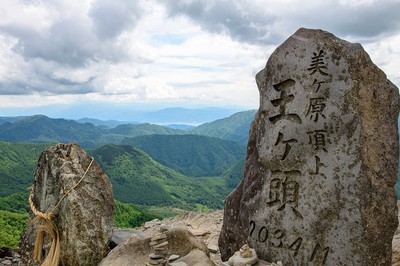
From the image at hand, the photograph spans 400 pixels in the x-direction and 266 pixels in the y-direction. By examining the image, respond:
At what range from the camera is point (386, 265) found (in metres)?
6.68

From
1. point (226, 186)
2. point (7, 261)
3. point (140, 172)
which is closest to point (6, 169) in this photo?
point (140, 172)

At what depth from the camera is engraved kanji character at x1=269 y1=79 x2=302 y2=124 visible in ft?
24.4

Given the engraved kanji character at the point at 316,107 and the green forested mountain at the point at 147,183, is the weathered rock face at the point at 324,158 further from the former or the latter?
the green forested mountain at the point at 147,183

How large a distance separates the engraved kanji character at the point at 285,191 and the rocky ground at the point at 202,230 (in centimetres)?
311

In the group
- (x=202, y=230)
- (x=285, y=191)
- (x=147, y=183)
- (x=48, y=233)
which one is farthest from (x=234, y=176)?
(x=285, y=191)

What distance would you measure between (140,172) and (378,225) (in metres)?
147

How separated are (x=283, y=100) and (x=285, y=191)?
171 cm

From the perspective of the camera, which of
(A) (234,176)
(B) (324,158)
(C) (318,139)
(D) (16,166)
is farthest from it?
(A) (234,176)

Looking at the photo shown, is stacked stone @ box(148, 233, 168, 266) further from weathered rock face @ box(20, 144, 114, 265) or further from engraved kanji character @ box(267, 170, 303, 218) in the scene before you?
engraved kanji character @ box(267, 170, 303, 218)

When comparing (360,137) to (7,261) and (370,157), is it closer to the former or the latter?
(370,157)

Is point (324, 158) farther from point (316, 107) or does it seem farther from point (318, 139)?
point (316, 107)

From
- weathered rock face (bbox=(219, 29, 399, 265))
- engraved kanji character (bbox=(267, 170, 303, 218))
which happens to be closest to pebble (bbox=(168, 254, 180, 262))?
weathered rock face (bbox=(219, 29, 399, 265))

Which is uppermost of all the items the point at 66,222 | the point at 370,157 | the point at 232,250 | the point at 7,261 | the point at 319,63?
the point at 319,63

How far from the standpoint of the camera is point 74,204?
8.24 m
